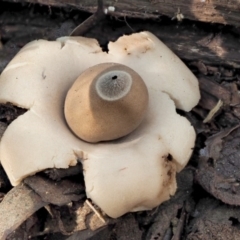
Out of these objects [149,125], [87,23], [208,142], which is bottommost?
[208,142]

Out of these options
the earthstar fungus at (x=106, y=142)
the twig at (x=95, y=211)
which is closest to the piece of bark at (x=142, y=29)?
the earthstar fungus at (x=106, y=142)

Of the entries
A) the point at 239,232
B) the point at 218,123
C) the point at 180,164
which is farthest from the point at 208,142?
the point at 239,232

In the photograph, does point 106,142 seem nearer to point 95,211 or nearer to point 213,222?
point 95,211

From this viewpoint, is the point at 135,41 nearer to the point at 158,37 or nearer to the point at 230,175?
the point at 158,37

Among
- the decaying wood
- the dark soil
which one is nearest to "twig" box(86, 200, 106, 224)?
the dark soil

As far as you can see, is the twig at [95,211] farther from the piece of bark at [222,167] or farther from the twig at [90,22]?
the twig at [90,22]

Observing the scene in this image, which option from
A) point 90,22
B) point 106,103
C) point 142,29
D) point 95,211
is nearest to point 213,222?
point 95,211
